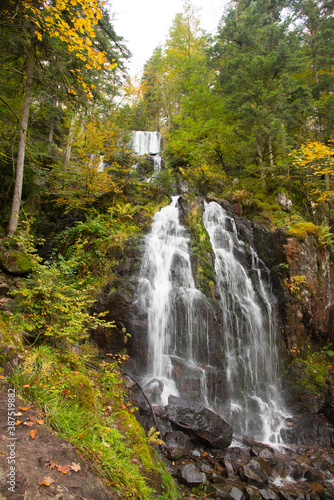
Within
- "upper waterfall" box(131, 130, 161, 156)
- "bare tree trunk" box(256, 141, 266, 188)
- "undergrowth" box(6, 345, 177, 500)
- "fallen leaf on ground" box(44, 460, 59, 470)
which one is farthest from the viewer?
"upper waterfall" box(131, 130, 161, 156)

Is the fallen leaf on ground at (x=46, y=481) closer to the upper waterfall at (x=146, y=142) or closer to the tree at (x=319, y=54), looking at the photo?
the tree at (x=319, y=54)

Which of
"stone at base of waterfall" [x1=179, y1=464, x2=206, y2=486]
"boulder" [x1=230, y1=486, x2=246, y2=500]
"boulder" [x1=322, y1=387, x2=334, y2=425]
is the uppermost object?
"stone at base of waterfall" [x1=179, y1=464, x2=206, y2=486]

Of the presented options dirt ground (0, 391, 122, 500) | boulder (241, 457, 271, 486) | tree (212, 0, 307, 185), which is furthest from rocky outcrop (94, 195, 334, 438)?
dirt ground (0, 391, 122, 500)

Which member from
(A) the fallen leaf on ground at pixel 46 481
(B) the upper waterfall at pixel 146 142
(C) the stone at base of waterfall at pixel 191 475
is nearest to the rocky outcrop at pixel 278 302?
(C) the stone at base of waterfall at pixel 191 475

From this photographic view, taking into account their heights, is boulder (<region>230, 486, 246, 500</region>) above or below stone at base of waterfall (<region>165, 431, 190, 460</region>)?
→ below

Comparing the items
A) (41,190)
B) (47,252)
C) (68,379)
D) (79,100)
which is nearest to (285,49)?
(79,100)

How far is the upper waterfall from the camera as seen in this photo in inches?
929

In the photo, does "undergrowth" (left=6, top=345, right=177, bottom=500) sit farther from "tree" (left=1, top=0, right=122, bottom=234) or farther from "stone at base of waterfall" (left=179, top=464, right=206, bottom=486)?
"tree" (left=1, top=0, right=122, bottom=234)

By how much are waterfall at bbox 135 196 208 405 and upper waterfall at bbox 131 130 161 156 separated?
15.8 m

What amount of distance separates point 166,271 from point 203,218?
397 centimetres

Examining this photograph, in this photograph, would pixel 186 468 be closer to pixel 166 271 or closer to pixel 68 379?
pixel 68 379

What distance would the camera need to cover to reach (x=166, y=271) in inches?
371

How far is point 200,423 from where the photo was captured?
6.02 m

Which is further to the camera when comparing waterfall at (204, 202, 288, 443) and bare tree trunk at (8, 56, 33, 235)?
bare tree trunk at (8, 56, 33, 235)
